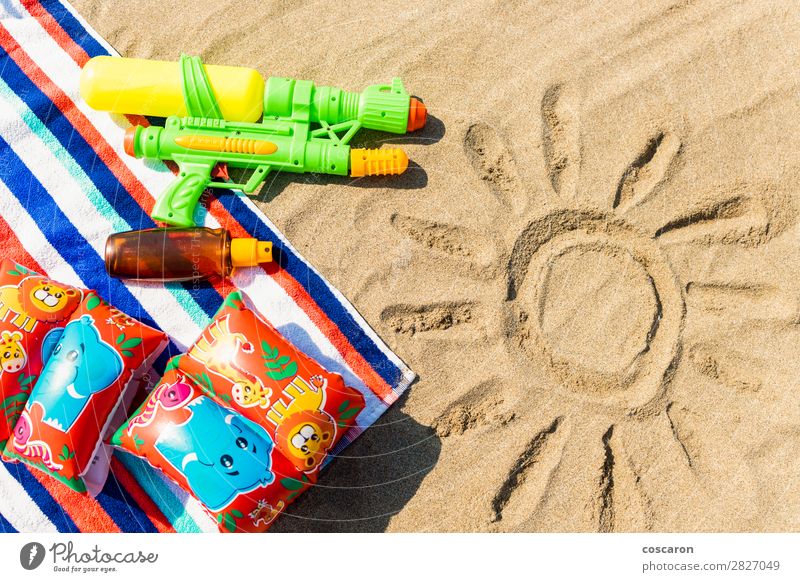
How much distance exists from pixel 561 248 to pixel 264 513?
3.64 feet

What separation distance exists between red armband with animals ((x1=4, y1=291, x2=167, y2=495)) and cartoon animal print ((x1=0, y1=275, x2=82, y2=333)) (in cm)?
4

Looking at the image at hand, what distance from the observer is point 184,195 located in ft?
5.87

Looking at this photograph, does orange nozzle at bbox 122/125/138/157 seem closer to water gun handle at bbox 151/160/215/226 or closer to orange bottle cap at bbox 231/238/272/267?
water gun handle at bbox 151/160/215/226

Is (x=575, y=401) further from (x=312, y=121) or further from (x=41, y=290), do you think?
(x=41, y=290)

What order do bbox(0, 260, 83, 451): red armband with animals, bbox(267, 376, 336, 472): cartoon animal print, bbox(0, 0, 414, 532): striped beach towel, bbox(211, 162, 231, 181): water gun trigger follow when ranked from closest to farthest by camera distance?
1. bbox(267, 376, 336, 472): cartoon animal print
2. bbox(0, 260, 83, 451): red armband with animals
3. bbox(0, 0, 414, 532): striped beach towel
4. bbox(211, 162, 231, 181): water gun trigger

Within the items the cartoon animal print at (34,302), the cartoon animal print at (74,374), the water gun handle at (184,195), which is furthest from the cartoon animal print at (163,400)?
the water gun handle at (184,195)

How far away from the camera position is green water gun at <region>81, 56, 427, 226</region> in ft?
5.84

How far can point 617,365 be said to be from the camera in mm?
1770

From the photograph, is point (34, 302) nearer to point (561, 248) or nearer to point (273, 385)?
point (273, 385)

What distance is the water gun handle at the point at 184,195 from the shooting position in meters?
1.79

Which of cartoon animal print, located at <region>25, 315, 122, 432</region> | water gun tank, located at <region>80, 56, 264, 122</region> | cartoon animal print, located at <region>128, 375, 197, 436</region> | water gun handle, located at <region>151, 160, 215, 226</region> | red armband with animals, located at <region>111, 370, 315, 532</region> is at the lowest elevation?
red armband with animals, located at <region>111, 370, 315, 532</region>

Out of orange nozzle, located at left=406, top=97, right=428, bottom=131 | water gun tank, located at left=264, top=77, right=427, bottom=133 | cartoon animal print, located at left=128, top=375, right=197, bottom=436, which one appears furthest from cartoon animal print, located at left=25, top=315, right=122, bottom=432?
orange nozzle, located at left=406, top=97, right=428, bottom=131

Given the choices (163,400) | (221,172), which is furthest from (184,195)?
(163,400)

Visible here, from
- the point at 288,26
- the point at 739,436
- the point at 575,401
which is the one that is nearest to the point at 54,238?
the point at 288,26
